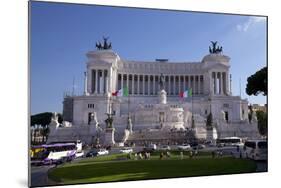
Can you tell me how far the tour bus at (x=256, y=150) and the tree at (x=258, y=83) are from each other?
1160 millimetres

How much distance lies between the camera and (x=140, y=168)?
759 cm

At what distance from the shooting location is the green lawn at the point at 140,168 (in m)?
7.14

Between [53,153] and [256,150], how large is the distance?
4.57 m

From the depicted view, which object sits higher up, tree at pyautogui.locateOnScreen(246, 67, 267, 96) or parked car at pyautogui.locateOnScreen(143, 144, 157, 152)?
tree at pyautogui.locateOnScreen(246, 67, 267, 96)

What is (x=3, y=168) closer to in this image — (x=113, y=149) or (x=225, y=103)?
(x=113, y=149)

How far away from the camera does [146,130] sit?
13305mm

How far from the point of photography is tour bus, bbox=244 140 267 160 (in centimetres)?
845

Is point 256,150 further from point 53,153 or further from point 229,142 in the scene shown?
point 53,153

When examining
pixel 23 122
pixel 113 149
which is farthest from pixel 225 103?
pixel 23 122

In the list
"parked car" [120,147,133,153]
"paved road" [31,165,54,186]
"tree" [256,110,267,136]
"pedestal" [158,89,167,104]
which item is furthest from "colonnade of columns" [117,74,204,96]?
"paved road" [31,165,54,186]

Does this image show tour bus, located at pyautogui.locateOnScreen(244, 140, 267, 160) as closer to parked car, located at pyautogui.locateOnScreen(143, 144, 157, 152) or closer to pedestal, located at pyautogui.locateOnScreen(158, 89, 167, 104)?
parked car, located at pyautogui.locateOnScreen(143, 144, 157, 152)

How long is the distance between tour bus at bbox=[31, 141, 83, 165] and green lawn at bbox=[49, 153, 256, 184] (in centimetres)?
22

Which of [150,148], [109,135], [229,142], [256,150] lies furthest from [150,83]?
[256,150]

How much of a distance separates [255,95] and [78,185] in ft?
15.8
